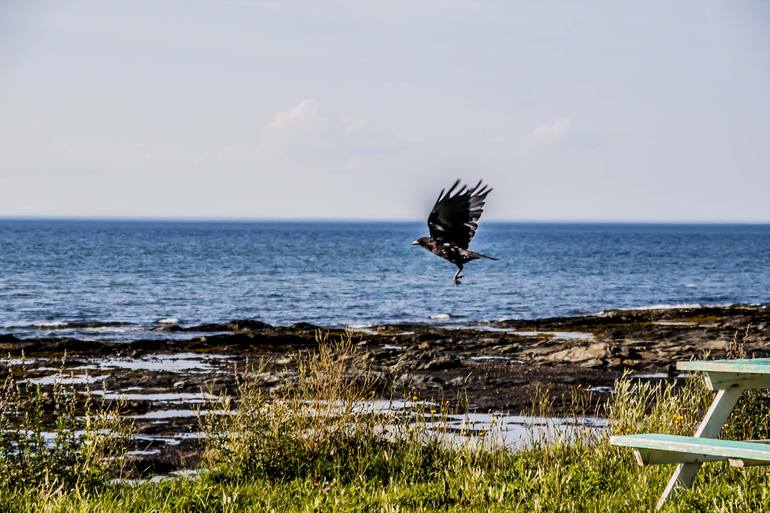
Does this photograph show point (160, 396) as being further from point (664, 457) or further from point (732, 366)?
point (732, 366)

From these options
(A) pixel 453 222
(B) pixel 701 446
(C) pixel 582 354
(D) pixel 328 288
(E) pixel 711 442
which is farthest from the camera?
(D) pixel 328 288

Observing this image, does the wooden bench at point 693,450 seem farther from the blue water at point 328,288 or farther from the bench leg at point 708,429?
the blue water at point 328,288

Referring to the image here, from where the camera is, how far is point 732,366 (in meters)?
6.55

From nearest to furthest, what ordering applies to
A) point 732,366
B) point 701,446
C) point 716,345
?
1. point 701,446
2. point 732,366
3. point 716,345

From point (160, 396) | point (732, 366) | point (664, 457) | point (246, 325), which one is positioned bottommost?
point (246, 325)

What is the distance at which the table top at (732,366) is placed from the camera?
6.40 metres

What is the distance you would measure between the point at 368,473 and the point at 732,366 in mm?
3434

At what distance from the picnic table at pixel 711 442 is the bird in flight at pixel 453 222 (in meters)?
2.15

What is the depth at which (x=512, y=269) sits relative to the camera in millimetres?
66188

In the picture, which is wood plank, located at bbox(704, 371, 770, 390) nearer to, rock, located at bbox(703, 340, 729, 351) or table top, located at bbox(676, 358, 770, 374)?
table top, located at bbox(676, 358, 770, 374)

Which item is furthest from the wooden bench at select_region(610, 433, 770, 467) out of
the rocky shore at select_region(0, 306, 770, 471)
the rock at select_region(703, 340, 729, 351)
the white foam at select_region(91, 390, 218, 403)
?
the rock at select_region(703, 340, 729, 351)

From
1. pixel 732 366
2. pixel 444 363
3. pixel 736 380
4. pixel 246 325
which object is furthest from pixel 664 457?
pixel 246 325

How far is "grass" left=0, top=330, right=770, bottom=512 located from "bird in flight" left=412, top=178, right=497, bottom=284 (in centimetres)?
161

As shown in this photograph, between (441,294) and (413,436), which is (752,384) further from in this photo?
(441,294)
